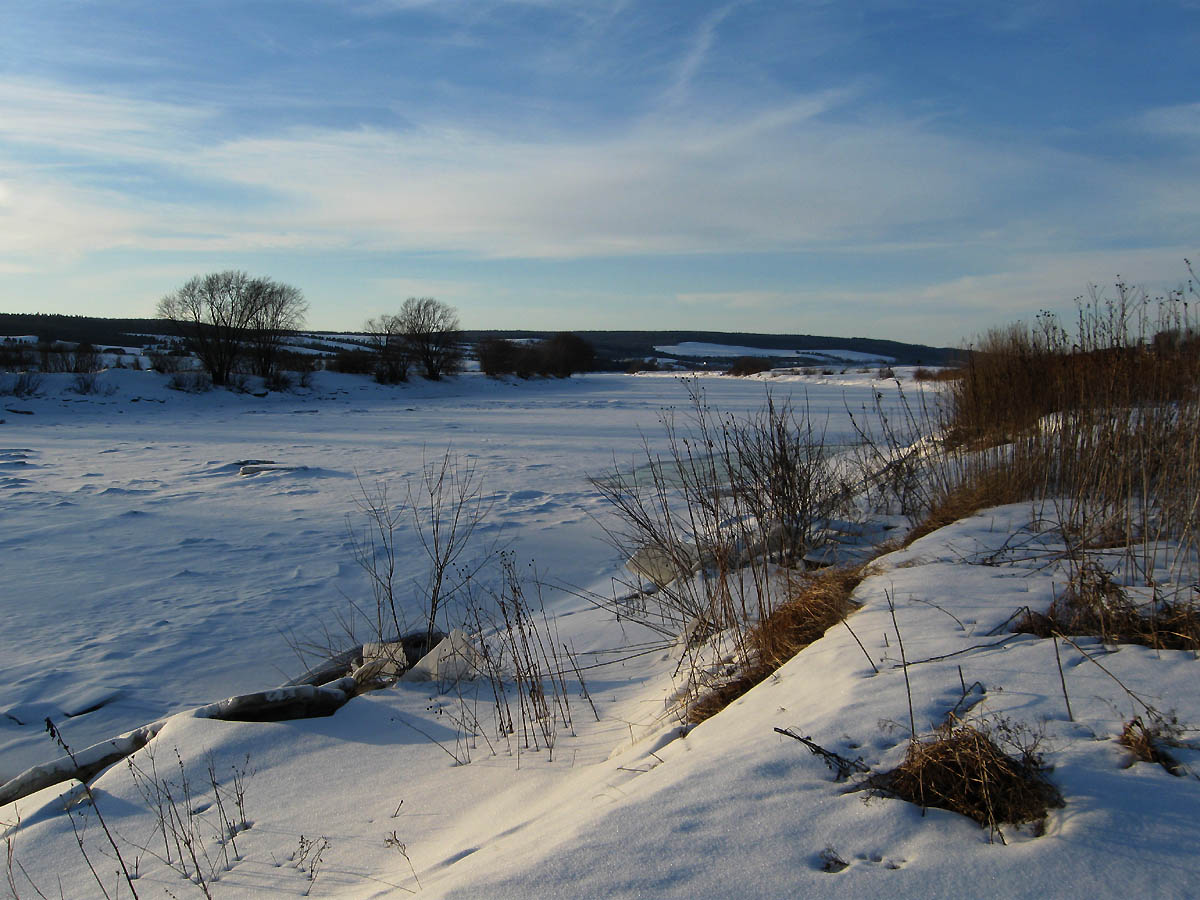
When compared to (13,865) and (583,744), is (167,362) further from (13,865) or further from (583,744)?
(583,744)

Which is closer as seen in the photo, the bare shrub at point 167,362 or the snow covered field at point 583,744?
the snow covered field at point 583,744

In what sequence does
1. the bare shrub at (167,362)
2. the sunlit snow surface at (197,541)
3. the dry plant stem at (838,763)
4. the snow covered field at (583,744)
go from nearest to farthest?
1. the snow covered field at (583,744)
2. the dry plant stem at (838,763)
3. the sunlit snow surface at (197,541)
4. the bare shrub at (167,362)

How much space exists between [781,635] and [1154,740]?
78.4 inches

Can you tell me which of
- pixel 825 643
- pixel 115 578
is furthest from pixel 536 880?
pixel 115 578

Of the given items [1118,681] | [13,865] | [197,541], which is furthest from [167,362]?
[1118,681]

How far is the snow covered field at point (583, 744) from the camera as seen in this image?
2.13 metres

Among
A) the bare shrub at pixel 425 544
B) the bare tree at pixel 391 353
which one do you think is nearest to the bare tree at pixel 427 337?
the bare tree at pixel 391 353

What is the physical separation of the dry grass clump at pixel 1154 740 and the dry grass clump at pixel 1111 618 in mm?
668

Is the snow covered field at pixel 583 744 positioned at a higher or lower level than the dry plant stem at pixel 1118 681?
lower

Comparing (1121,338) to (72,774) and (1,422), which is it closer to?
(72,774)

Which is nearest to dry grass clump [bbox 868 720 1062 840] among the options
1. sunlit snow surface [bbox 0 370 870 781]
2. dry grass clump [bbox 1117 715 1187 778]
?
dry grass clump [bbox 1117 715 1187 778]

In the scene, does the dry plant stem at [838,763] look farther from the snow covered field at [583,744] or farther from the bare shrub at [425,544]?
the bare shrub at [425,544]

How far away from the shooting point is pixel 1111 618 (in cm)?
339

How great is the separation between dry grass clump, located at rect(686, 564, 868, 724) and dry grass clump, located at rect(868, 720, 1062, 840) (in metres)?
1.47
